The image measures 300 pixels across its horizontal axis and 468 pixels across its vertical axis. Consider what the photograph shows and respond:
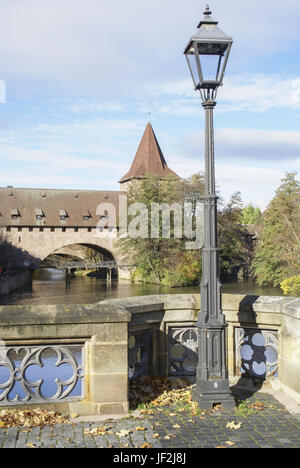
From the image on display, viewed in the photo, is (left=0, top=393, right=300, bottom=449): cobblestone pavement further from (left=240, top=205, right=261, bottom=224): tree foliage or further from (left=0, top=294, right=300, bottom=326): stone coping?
(left=240, top=205, right=261, bottom=224): tree foliage

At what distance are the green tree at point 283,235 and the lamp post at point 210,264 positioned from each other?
3122cm

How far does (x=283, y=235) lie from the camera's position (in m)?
37.5

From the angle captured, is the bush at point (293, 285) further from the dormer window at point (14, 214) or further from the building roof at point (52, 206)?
the dormer window at point (14, 214)

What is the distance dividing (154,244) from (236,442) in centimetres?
4111

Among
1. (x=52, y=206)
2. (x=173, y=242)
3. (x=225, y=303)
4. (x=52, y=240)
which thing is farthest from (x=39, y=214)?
(x=225, y=303)

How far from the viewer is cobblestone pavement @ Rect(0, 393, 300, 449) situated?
3.97m

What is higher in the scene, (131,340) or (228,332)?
(228,332)

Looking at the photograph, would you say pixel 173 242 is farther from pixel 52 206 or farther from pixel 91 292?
pixel 52 206

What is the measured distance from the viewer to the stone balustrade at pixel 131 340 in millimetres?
4602

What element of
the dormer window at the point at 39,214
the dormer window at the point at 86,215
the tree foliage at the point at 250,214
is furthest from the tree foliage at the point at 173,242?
the tree foliage at the point at 250,214

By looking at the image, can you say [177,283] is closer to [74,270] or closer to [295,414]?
[74,270]

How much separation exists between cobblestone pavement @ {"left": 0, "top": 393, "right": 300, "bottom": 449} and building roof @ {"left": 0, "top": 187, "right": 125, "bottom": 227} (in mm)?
50648

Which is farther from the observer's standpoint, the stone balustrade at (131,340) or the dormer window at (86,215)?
the dormer window at (86,215)

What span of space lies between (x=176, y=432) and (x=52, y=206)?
55228 millimetres
